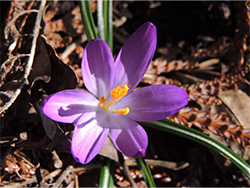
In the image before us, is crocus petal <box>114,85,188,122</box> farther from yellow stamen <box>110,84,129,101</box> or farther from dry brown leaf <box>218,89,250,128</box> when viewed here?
dry brown leaf <box>218,89,250,128</box>

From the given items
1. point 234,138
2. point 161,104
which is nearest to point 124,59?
point 161,104

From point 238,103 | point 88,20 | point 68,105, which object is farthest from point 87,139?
point 238,103

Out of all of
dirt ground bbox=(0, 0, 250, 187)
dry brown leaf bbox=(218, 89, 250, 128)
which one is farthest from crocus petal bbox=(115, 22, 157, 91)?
dry brown leaf bbox=(218, 89, 250, 128)

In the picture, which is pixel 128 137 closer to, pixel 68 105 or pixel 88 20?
pixel 68 105

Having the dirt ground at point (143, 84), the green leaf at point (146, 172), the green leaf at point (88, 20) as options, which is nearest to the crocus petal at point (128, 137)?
the dirt ground at point (143, 84)

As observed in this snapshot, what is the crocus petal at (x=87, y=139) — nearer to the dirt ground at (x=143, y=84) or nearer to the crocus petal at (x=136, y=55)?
the dirt ground at (x=143, y=84)
